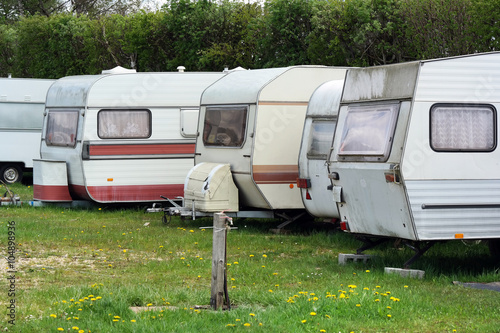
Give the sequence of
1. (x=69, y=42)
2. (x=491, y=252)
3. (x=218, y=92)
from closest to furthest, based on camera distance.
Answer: (x=491, y=252)
(x=218, y=92)
(x=69, y=42)

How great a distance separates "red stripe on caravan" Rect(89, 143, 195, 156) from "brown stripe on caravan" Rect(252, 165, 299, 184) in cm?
356

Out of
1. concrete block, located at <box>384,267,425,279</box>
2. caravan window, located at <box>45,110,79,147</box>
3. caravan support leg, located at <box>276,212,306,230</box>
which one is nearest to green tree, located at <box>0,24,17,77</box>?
caravan window, located at <box>45,110,79,147</box>

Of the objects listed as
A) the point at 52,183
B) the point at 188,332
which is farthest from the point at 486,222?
the point at 52,183

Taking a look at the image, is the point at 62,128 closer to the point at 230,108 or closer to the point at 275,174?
the point at 230,108

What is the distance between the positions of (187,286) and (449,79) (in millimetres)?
3801

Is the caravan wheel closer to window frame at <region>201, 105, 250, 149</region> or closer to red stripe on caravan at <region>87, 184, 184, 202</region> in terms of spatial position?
window frame at <region>201, 105, 250, 149</region>

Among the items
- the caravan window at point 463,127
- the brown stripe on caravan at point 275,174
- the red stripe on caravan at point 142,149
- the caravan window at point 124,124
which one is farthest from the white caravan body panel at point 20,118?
the caravan window at point 463,127

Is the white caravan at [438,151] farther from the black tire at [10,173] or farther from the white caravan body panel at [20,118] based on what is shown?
the black tire at [10,173]

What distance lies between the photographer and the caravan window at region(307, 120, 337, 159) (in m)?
12.8

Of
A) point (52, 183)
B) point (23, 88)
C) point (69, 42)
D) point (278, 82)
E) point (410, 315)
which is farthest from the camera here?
point (69, 42)

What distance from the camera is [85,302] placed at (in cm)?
773

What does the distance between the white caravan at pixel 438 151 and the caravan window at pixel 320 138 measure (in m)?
2.69

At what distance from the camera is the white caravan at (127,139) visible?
16.8 metres

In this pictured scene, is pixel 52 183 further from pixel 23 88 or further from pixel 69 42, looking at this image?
pixel 69 42
